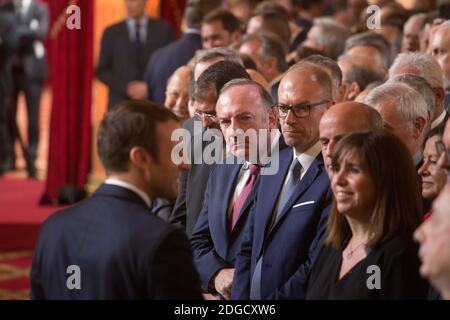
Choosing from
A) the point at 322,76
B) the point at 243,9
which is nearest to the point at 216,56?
the point at 322,76

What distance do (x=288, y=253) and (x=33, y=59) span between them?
7855 mm

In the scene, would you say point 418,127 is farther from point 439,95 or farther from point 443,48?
point 443,48

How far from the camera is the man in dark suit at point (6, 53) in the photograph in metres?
11.1

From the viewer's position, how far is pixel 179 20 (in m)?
10.3

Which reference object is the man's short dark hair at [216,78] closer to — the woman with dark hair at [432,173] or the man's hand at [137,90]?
the woman with dark hair at [432,173]

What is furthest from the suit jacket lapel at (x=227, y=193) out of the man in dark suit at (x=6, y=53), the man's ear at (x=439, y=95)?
the man in dark suit at (x=6, y=53)

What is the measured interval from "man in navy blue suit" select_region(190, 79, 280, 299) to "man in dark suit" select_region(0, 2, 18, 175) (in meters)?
6.96

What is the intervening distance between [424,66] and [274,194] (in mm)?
1676

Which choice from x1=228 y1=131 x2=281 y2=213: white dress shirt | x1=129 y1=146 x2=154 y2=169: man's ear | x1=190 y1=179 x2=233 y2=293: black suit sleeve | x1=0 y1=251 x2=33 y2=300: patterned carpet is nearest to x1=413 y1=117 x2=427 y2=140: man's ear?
x1=228 y1=131 x2=281 y2=213: white dress shirt

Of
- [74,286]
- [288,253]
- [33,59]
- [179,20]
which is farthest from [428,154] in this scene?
[33,59]

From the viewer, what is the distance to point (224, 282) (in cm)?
434

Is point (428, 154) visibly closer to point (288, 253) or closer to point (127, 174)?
point (288, 253)

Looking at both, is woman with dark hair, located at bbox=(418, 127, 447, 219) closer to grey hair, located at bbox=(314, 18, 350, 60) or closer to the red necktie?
the red necktie
